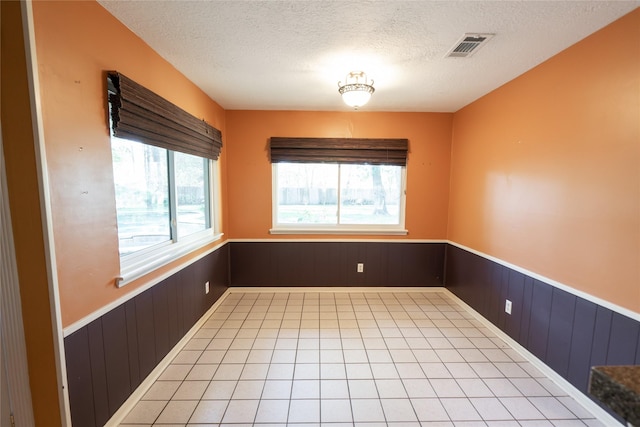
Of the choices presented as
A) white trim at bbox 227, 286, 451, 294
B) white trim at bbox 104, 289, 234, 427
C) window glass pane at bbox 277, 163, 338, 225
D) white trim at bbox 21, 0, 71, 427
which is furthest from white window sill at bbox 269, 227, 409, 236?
white trim at bbox 21, 0, 71, 427

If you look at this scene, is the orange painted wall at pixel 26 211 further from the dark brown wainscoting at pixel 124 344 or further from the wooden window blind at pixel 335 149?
the wooden window blind at pixel 335 149

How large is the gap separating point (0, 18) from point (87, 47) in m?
0.34

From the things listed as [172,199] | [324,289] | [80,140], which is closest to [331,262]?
[324,289]

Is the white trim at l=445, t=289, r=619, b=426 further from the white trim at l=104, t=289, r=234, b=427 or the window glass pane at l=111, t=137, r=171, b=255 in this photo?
the window glass pane at l=111, t=137, r=171, b=255

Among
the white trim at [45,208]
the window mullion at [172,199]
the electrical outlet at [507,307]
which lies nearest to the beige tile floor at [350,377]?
the electrical outlet at [507,307]

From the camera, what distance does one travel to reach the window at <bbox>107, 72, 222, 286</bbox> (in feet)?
5.47

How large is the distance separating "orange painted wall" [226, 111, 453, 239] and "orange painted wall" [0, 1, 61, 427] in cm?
243

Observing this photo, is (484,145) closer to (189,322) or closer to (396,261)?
(396,261)

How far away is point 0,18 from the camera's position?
3.55 ft

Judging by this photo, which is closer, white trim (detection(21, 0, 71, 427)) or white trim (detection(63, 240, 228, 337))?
white trim (detection(21, 0, 71, 427))

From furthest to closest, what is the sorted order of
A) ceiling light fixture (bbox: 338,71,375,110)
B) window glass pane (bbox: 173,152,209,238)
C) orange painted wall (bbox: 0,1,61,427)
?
window glass pane (bbox: 173,152,209,238) < ceiling light fixture (bbox: 338,71,375,110) < orange painted wall (bbox: 0,1,61,427)

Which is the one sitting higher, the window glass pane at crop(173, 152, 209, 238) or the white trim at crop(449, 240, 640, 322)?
the window glass pane at crop(173, 152, 209, 238)

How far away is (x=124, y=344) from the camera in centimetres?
169

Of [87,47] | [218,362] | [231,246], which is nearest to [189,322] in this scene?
A: [218,362]
